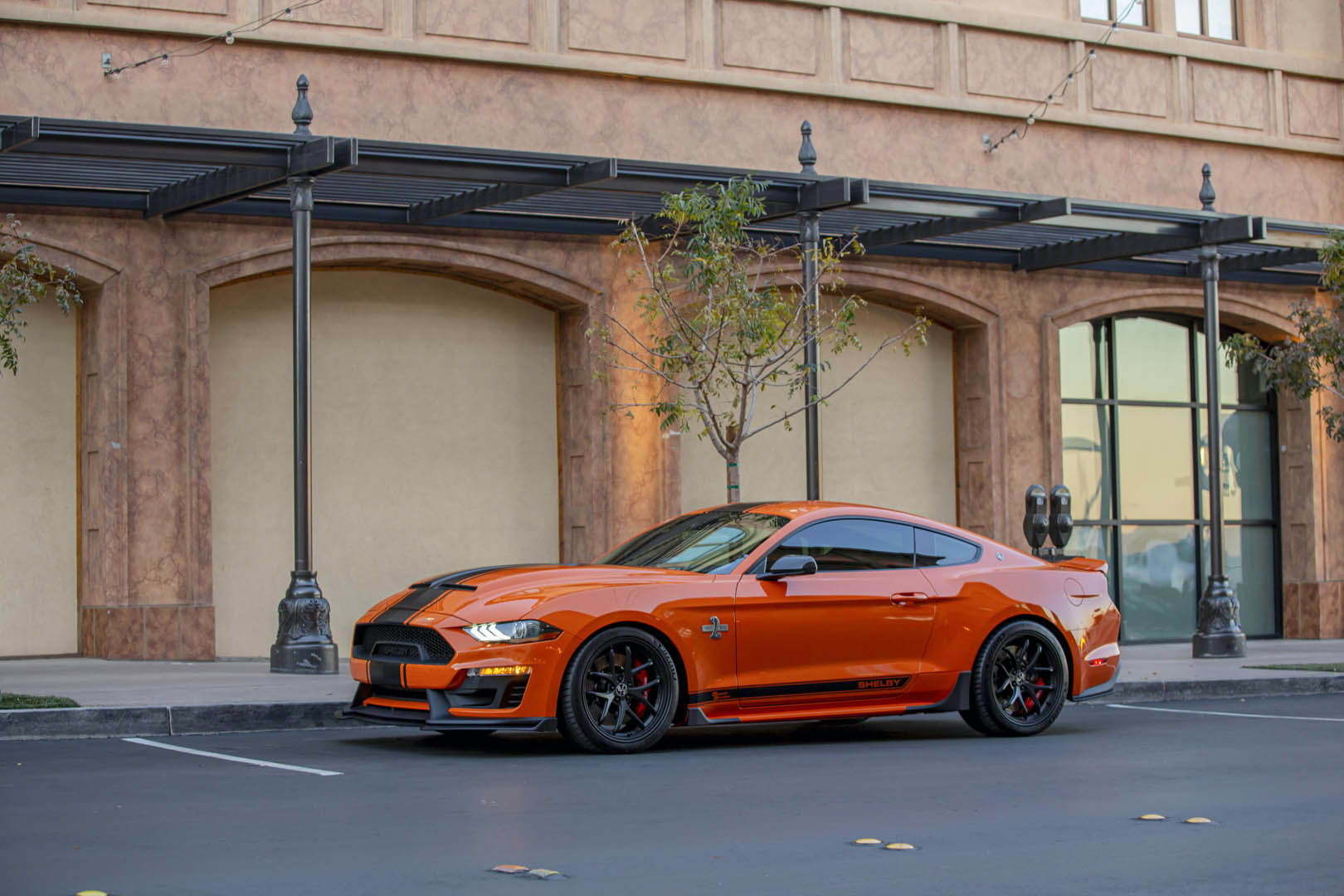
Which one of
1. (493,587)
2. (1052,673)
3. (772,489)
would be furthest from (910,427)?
(493,587)

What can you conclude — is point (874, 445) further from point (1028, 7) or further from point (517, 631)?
point (517, 631)

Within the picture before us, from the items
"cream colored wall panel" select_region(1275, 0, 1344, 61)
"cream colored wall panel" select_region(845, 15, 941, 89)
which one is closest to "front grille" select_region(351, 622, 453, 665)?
"cream colored wall panel" select_region(845, 15, 941, 89)

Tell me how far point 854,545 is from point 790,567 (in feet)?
2.42

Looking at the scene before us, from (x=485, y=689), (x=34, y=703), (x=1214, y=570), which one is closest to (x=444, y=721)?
(x=485, y=689)

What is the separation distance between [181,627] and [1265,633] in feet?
44.8

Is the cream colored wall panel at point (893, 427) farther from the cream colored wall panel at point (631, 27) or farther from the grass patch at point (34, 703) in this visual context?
the grass patch at point (34, 703)

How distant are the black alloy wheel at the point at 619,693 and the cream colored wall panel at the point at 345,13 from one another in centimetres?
950

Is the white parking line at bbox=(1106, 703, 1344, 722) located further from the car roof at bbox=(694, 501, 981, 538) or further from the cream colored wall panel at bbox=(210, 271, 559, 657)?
the cream colored wall panel at bbox=(210, 271, 559, 657)

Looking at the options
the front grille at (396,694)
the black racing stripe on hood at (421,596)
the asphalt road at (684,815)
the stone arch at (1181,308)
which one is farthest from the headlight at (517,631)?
the stone arch at (1181,308)

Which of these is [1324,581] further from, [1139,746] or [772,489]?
[1139,746]

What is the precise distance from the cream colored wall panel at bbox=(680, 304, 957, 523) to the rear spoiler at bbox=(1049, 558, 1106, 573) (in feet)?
26.8

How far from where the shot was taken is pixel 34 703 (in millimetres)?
11055

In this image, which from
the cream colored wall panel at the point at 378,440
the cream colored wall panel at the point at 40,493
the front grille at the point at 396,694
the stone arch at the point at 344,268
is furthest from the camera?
the cream colored wall panel at the point at 378,440

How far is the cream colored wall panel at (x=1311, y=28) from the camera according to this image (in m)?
22.7
